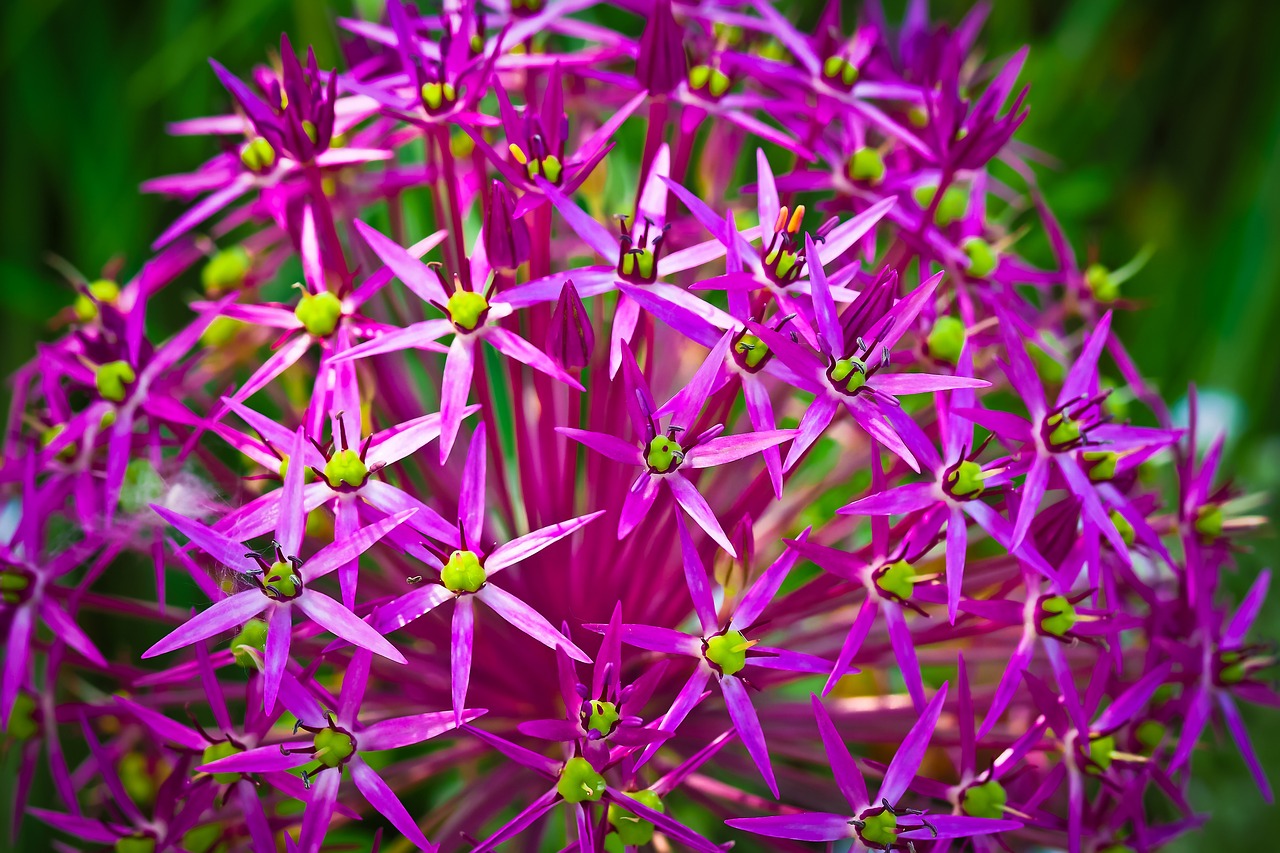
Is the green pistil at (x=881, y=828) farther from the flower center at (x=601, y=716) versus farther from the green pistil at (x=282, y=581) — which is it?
the green pistil at (x=282, y=581)

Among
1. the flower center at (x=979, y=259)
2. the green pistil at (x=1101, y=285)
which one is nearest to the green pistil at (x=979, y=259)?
the flower center at (x=979, y=259)

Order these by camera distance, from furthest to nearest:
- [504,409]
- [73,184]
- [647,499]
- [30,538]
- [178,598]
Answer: [73,184], [504,409], [178,598], [30,538], [647,499]

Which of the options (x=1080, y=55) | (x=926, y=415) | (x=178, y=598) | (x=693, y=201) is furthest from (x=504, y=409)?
(x=1080, y=55)

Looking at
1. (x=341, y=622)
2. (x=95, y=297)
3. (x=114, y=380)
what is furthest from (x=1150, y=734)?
(x=95, y=297)

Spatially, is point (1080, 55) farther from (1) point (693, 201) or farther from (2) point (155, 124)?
(2) point (155, 124)

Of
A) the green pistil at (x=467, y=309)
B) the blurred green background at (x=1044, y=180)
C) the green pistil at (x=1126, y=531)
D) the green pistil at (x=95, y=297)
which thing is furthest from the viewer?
the blurred green background at (x=1044, y=180)

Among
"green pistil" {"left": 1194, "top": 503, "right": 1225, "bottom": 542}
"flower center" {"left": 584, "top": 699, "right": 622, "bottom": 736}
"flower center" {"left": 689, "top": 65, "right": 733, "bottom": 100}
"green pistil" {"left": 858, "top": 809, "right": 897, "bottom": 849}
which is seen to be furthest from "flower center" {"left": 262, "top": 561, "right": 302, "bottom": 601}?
"green pistil" {"left": 1194, "top": 503, "right": 1225, "bottom": 542}
